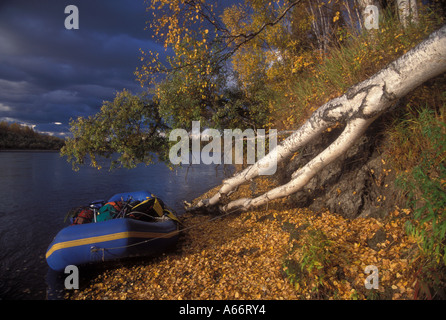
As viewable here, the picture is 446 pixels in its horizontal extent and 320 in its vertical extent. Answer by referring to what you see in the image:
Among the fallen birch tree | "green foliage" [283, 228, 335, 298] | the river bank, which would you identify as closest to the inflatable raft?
the river bank

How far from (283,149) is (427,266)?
339 centimetres

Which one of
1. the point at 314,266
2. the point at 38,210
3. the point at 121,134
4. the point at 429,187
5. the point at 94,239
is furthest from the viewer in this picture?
the point at 38,210

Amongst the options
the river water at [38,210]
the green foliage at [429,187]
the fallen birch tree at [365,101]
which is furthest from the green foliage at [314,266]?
the river water at [38,210]

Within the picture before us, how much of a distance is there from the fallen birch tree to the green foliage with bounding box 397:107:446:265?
698 mm

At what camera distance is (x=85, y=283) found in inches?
235

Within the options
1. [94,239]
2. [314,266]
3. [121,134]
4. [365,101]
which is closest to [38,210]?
[121,134]

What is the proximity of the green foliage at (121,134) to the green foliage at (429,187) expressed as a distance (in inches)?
436

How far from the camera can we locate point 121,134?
1177cm

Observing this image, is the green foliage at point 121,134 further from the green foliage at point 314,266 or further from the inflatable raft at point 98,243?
the green foliage at point 314,266

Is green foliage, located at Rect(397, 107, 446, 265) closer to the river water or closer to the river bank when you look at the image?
the river bank

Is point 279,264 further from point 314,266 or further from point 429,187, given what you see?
point 429,187

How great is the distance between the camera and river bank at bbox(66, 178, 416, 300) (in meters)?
3.38

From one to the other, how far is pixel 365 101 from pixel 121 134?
35.5ft
